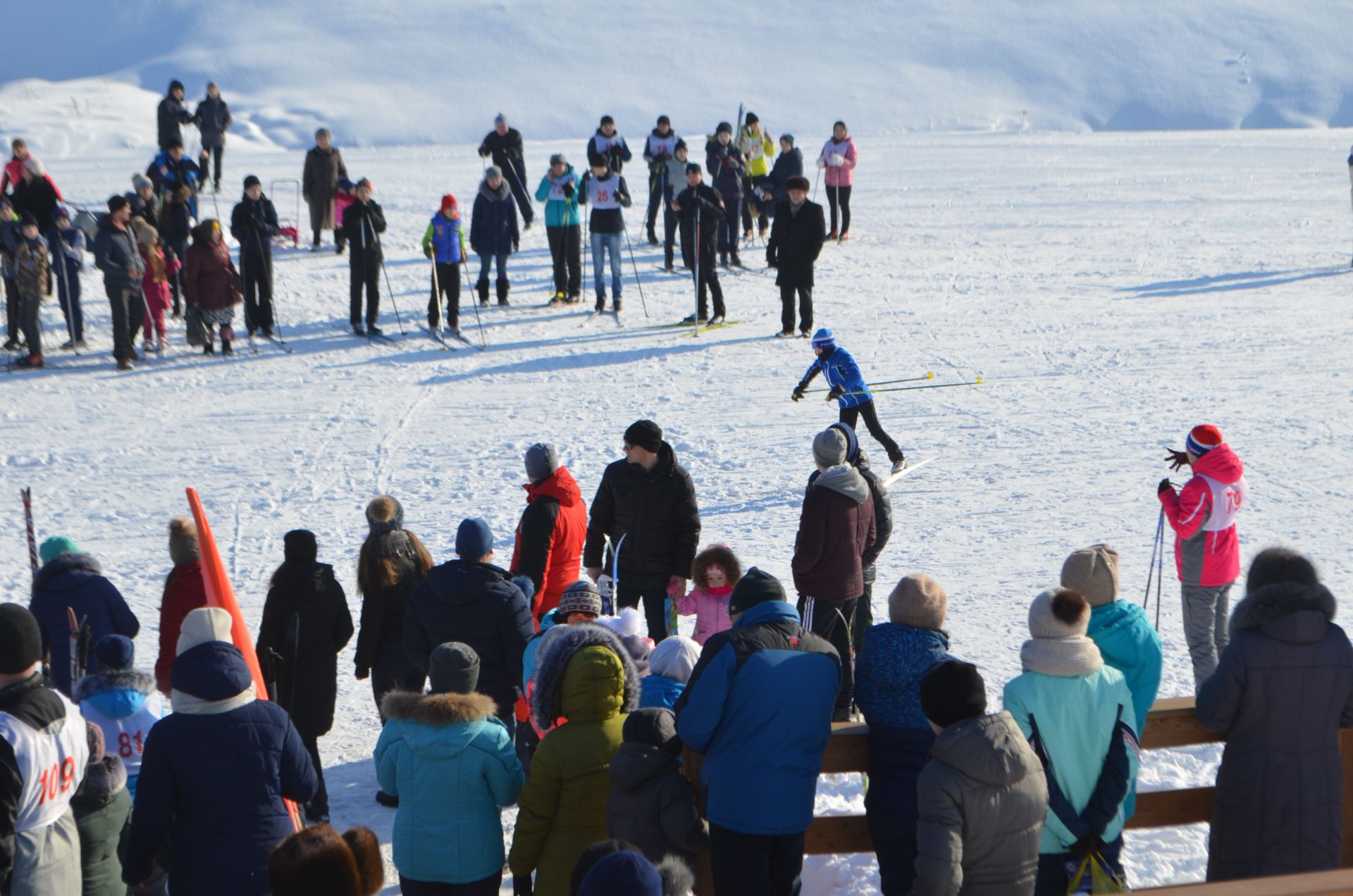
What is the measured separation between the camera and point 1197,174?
2669 cm

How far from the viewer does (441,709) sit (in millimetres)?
3867

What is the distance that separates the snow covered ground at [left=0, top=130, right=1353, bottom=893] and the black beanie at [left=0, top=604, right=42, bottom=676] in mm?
1949

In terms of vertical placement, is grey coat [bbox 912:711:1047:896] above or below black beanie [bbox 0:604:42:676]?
below

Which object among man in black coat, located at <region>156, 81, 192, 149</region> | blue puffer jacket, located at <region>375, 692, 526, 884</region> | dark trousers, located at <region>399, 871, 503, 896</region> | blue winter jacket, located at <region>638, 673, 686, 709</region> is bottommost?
dark trousers, located at <region>399, 871, 503, 896</region>

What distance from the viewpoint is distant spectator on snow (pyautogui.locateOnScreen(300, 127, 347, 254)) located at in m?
16.9

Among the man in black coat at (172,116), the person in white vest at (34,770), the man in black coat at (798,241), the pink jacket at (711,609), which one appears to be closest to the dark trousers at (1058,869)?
the pink jacket at (711,609)

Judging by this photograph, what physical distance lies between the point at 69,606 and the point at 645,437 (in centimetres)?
245

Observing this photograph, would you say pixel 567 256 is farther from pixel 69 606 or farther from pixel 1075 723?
pixel 1075 723

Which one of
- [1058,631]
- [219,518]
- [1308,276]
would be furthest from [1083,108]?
[1058,631]

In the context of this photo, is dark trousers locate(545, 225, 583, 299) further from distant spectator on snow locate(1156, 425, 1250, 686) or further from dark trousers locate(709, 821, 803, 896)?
dark trousers locate(709, 821, 803, 896)

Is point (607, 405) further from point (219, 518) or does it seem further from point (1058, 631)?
point (1058, 631)

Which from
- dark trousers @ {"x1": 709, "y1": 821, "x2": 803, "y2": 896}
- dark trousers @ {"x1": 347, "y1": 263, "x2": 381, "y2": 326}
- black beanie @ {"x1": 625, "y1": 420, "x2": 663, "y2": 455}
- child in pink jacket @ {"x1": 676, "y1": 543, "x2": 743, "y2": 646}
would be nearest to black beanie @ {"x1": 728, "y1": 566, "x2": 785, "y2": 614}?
dark trousers @ {"x1": 709, "y1": 821, "x2": 803, "y2": 896}

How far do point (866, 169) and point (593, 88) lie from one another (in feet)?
75.8

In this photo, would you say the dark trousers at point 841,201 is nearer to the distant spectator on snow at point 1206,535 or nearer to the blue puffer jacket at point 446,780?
the distant spectator on snow at point 1206,535
